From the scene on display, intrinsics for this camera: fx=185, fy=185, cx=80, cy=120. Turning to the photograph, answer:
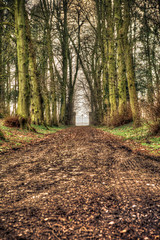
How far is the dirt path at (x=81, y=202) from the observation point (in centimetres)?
144

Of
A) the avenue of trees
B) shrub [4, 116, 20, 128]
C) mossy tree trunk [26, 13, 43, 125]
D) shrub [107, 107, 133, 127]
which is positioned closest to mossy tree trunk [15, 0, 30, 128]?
the avenue of trees

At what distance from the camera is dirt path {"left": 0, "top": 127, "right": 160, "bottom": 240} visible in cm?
144

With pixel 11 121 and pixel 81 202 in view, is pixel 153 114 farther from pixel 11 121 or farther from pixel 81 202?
pixel 11 121

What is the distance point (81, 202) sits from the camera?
1.92m

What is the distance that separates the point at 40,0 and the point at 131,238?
18066 millimetres

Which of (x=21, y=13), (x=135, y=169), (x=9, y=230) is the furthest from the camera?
(x=21, y=13)

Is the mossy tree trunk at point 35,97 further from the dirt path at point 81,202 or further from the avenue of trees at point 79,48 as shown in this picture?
the dirt path at point 81,202

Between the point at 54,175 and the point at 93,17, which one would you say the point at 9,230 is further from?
the point at 93,17

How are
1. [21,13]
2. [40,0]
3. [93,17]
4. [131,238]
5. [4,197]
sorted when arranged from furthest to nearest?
[93,17] → [40,0] → [21,13] → [4,197] → [131,238]

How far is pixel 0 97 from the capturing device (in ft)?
55.1

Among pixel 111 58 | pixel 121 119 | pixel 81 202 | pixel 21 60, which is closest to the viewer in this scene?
pixel 81 202

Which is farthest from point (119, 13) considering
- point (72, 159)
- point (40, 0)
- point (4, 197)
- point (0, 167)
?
point (4, 197)

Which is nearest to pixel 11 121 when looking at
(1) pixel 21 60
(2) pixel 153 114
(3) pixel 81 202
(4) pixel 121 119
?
(1) pixel 21 60

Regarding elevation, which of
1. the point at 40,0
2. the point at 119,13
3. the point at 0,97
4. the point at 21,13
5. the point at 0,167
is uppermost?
the point at 40,0
